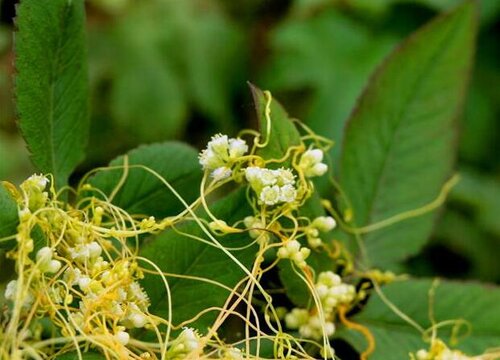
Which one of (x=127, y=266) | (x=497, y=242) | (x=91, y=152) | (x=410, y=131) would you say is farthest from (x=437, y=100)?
(x=91, y=152)

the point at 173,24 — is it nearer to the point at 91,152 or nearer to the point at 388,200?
the point at 91,152

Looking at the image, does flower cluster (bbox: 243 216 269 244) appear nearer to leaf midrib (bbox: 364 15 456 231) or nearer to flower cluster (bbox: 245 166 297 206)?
flower cluster (bbox: 245 166 297 206)

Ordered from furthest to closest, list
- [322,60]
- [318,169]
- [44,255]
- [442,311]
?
1. [322,60]
2. [442,311]
3. [318,169]
4. [44,255]

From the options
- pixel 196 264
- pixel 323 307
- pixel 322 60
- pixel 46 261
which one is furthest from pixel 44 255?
pixel 322 60

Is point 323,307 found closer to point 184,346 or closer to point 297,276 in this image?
point 297,276

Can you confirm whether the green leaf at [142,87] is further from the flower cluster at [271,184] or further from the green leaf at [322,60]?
the flower cluster at [271,184]

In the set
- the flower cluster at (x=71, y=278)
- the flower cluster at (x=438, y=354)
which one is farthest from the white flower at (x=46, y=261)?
the flower cluster at (x=438, y=354)
